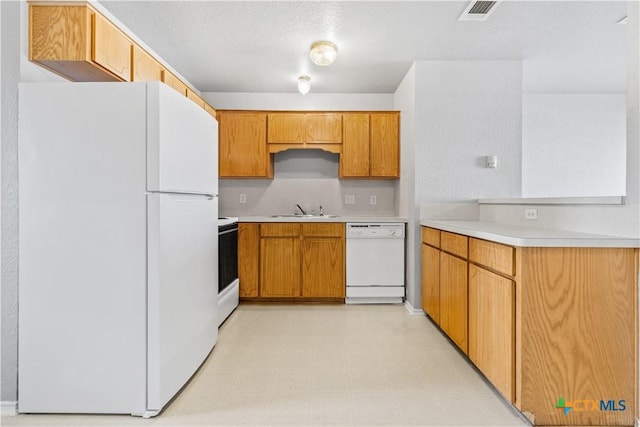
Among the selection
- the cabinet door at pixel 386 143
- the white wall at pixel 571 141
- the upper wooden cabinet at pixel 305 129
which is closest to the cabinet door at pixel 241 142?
the upper wooden cabinet at pixel 305 129

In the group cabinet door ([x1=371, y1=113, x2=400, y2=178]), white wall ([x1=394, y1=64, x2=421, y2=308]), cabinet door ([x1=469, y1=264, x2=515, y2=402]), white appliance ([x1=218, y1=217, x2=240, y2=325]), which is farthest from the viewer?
cabinet door ([x1=371, y1=113, x2=400, y2=178])

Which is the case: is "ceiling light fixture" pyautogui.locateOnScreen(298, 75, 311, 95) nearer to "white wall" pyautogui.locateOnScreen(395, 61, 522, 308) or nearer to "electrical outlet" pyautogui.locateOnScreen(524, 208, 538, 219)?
"white wall" pyautogui.locateOnScreen(395, 61, 522, 308)

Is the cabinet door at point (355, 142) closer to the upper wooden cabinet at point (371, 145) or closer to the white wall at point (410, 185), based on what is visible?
the upper wooden cabinet at point (371, 145)

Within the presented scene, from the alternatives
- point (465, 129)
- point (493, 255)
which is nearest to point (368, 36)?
point (465, 129)

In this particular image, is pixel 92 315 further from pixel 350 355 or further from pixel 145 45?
pixel 145 45

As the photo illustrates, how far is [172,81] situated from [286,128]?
1.29 meters

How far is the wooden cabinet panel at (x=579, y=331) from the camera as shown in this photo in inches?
64.8

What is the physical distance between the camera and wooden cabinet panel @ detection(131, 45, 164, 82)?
105 inches

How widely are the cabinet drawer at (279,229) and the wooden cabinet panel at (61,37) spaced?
2057mm

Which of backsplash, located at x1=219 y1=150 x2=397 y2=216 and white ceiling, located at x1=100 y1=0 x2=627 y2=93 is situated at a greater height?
white ceiling, located at x1=100 y1=0 x2=627 y2=93

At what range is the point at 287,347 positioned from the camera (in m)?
2.65

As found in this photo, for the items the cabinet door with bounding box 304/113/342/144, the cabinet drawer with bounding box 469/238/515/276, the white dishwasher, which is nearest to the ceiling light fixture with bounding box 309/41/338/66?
the cabinet door with bounding box 304/113/342/144

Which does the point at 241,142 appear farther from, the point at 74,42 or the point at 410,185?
the point at 74,42

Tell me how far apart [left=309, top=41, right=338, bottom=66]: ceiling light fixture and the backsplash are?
1514 millimetres
